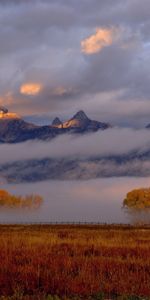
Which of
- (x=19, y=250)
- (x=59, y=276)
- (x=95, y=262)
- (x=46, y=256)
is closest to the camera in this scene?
(x=59, y=276)

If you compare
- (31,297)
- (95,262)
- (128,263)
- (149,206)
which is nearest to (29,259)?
(95,262)

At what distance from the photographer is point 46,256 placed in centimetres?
2262

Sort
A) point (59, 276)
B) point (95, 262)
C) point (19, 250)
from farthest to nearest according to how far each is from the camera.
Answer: point (19, 250), point (95, 262), point (59, 276)

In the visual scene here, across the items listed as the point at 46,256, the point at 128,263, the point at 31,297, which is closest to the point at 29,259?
the point at 46,256

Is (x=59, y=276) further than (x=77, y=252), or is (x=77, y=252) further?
(x=77, y=252)

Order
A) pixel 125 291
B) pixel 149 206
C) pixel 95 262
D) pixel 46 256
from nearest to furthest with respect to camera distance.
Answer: pixel 125 291 < pixel 95 262 < pixel 46 256 < pixel 149 206

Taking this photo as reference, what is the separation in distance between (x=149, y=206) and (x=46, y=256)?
176 metres

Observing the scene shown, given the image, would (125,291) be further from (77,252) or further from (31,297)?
(77,252)

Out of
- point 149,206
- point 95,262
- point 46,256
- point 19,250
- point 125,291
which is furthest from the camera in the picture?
point 149,206

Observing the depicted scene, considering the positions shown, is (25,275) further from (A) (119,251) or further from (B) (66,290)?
(A) (119,251)

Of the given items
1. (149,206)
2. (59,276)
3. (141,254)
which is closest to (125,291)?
(59,276)

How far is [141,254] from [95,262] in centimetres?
480

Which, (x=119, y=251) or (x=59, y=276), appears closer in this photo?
(x=59, y=276)

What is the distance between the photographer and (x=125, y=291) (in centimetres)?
1532
